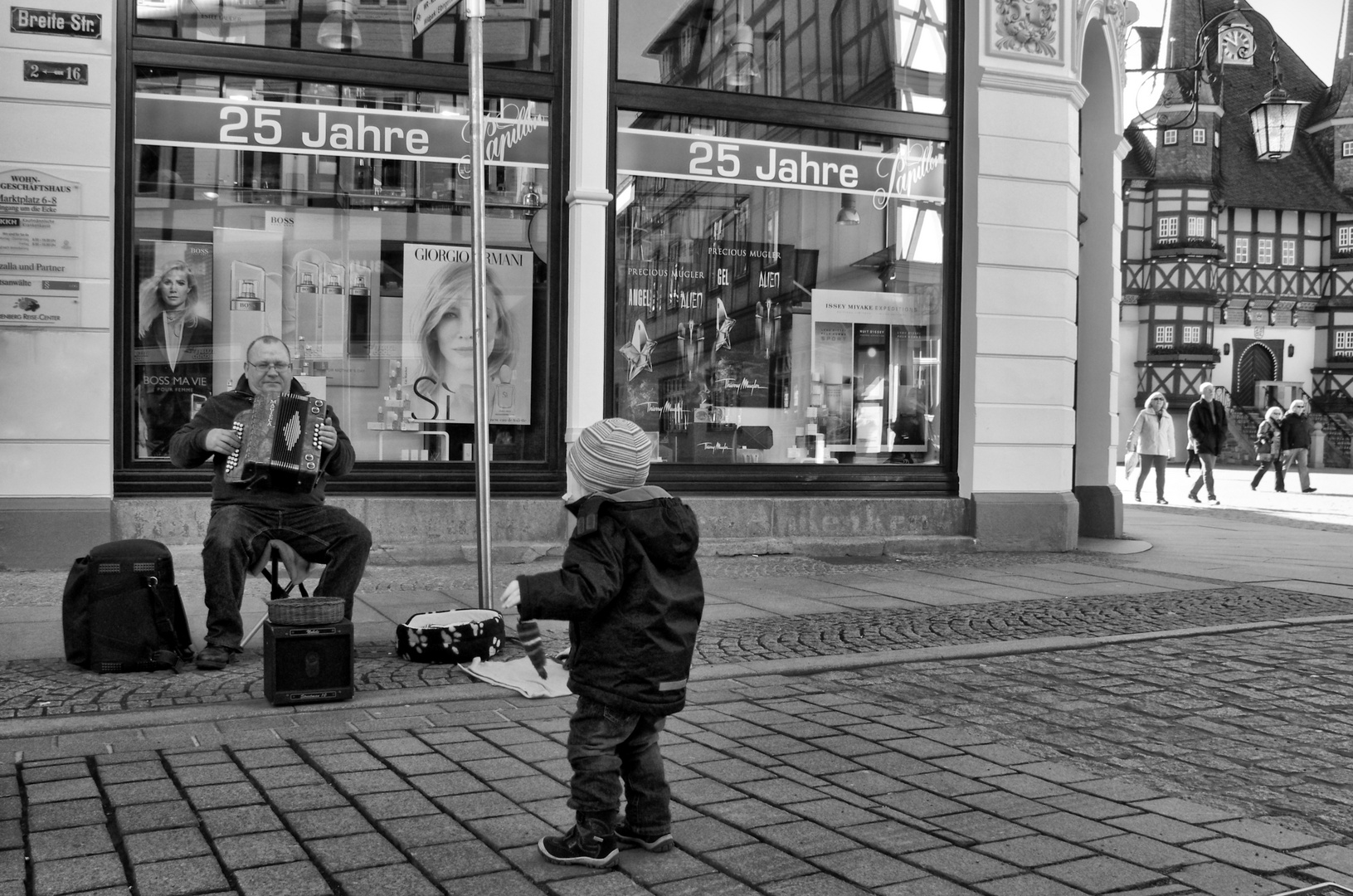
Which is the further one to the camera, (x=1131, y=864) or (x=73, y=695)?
(x=73, y=695)

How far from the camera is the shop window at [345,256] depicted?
961cm

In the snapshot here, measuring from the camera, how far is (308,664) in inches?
216

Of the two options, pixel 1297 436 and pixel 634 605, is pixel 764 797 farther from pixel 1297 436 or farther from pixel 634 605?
pixel 1297 436

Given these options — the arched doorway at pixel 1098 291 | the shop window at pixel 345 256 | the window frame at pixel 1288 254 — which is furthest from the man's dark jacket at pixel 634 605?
the window frame at pixel 1288 254

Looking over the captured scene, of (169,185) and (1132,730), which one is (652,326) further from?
(1132,730)

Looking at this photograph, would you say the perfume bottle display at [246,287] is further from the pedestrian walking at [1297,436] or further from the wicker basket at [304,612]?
the pedestrian walking at [1297,436]

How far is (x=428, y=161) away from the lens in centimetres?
1022

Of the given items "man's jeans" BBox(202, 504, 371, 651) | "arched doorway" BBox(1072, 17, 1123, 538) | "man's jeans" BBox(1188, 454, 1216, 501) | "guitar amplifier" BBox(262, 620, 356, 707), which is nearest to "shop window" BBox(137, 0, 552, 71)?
"man's jeans" BBox(202, 504, 371, 651)

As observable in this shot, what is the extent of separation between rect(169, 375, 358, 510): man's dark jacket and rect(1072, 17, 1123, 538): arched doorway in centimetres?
844

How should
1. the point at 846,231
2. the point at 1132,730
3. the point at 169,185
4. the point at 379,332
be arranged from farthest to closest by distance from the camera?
1. the point at 846,231
2. the point at 379,332
3. the point at 169,185
4. the point at 1132,730

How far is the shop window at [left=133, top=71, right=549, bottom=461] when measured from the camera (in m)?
9.61

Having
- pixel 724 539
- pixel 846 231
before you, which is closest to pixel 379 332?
pixel 724 539

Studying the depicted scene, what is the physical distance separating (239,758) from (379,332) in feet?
19.9

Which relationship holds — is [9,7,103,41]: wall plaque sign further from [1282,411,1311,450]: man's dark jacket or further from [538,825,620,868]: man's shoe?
[1282,411,1311,450]: man's dark jacket
